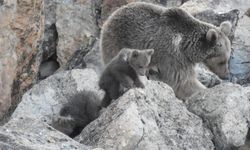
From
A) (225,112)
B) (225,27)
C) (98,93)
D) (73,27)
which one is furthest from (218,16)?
(225,112)

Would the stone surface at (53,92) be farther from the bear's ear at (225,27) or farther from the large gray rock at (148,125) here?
the bear's ear at (225,27)

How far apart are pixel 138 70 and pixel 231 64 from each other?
308cm

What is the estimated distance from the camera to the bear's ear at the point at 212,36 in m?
9.74

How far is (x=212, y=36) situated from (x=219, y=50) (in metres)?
0.27

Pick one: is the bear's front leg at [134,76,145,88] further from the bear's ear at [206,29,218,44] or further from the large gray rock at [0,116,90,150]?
the bear's ear at [206,29,218,44]

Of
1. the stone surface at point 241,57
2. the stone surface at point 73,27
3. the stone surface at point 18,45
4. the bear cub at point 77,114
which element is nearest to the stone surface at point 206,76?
the stone surface at point 241,57

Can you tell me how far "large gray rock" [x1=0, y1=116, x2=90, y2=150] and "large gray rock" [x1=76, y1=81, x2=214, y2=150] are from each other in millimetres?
485

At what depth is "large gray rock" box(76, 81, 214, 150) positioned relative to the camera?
6887 mm

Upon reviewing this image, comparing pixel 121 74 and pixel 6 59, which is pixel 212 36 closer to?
pixel 121 74

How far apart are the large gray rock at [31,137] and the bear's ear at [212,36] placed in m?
3.54

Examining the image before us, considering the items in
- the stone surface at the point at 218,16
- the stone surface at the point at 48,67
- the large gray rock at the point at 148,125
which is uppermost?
the large gray rock at the point at 148,125

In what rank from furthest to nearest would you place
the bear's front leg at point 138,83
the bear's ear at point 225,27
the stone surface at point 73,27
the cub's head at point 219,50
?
1. the stone surface at point 73,27
2. the bear's ear at point 225,27
3. the cub's head at point 219,50
4. the bear's front leg at point 138,83

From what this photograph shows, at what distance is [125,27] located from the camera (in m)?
10.1

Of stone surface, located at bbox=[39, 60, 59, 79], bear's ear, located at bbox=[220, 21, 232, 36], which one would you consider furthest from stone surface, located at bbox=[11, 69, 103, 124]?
stone surface, located at bbox=[39, 60, 59, 79]
